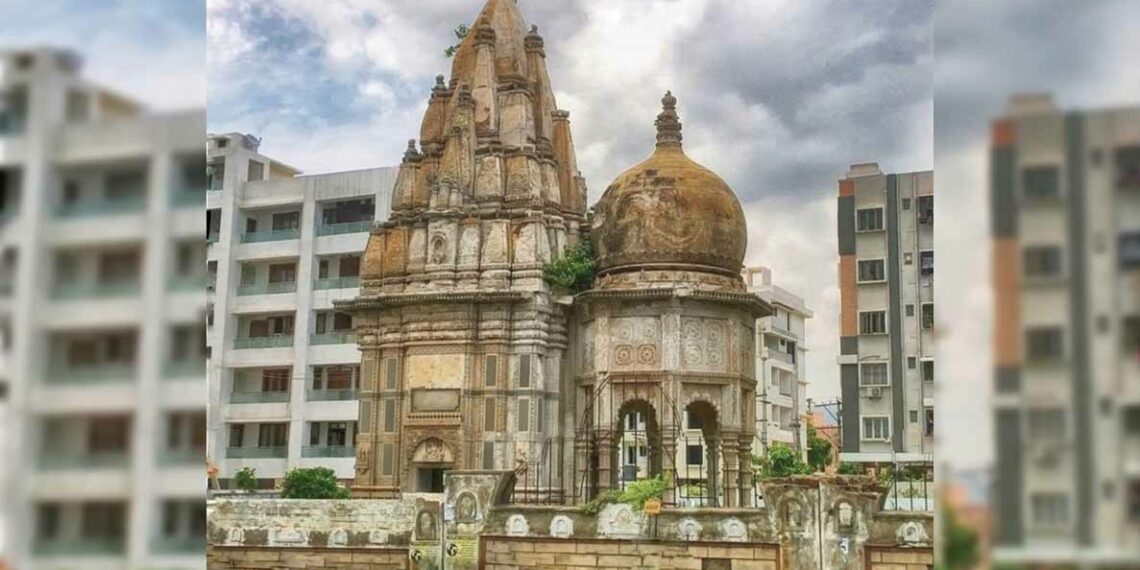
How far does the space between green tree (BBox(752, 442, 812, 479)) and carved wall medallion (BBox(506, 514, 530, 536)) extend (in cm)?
392

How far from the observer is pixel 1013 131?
235 centimetres

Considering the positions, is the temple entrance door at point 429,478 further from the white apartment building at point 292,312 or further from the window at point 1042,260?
the window at point 1042,260

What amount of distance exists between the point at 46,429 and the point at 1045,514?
226 centimetres

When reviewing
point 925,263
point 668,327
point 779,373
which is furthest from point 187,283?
point 779,373

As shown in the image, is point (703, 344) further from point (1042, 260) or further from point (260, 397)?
point (1042, 260)

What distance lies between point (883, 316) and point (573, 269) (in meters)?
4.11

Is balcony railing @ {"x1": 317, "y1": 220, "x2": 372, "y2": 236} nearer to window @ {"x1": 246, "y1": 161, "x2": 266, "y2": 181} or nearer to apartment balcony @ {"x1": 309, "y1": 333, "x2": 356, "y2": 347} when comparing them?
window @ {"x1": 246, "y1": 161, "x2": 266, "y2": 181}

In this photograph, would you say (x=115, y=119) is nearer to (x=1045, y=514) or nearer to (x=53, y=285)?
(x=53, y=285)

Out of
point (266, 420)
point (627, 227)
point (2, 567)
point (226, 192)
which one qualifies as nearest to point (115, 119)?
point (2, 567)

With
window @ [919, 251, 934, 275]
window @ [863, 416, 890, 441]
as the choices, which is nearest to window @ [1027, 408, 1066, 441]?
window @ [919, 251, 934, 275]

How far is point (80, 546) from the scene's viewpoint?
2771mm

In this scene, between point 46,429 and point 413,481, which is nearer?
point 46,429

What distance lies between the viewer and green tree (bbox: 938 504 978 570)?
7.59 ft

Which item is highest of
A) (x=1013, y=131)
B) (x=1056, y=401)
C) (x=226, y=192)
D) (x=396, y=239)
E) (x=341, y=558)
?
(x=226, y=192)
